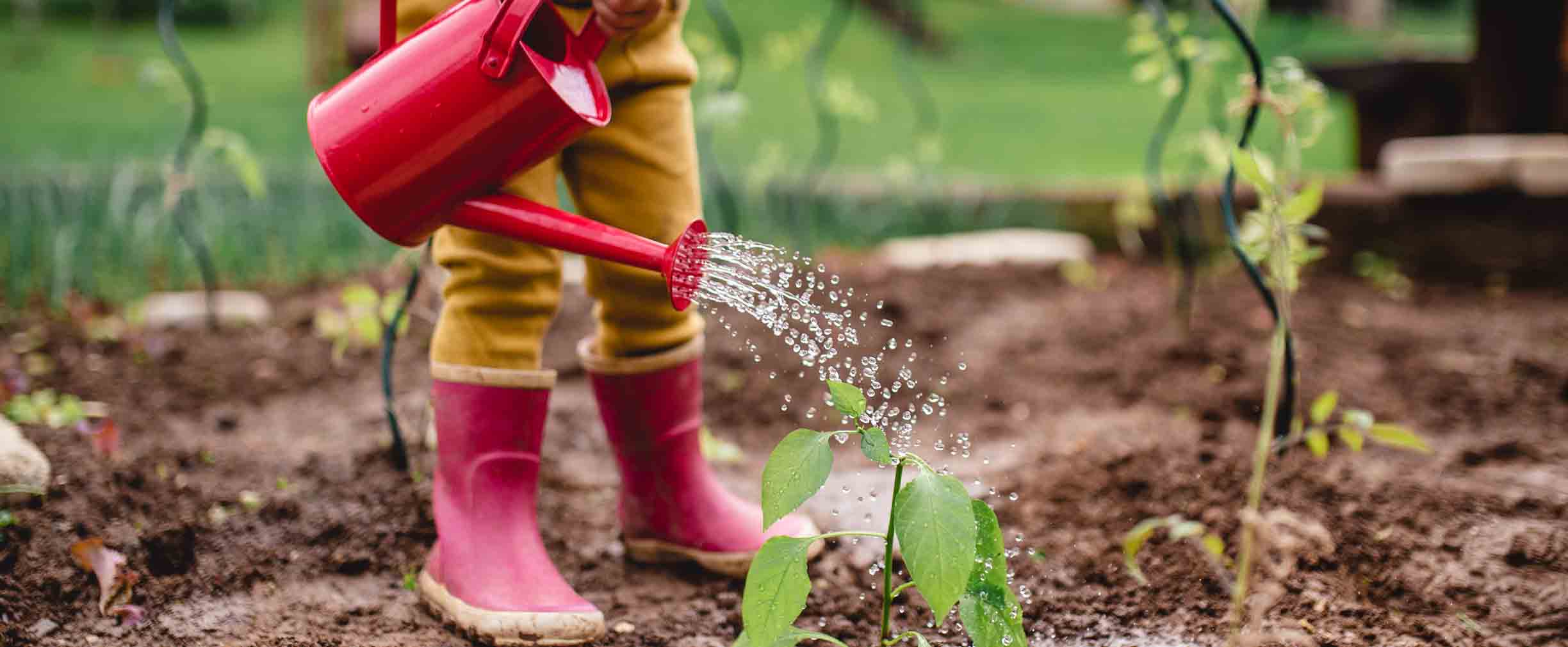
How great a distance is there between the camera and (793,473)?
955mm

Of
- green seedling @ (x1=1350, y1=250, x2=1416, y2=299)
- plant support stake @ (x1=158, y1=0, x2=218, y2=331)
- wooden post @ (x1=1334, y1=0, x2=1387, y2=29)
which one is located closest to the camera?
plant support stake @ (x1=158, y1=0, x2=218, y2=331)

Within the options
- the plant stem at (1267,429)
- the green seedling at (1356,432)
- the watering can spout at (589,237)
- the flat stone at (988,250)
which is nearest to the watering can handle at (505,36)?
the watering can spout at (589,237)

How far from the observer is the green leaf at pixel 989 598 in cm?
98

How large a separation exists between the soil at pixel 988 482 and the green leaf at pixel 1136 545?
2 cm

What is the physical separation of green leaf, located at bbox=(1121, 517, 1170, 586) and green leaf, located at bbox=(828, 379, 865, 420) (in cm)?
42

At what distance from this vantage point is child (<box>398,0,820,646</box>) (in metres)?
1.20

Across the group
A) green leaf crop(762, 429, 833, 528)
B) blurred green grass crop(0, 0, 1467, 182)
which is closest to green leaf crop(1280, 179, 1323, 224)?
green leaf crop(762, 429, 833, 528)

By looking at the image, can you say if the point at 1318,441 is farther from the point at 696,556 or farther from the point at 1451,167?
the point at 1451,167

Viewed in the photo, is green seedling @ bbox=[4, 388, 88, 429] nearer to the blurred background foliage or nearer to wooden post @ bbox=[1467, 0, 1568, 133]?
the blurred background foliage

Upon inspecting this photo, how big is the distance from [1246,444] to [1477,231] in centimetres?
157

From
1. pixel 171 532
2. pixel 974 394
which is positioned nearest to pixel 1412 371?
pixel 974 394

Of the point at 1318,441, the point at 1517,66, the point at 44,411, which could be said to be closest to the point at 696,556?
the point at 1318,441

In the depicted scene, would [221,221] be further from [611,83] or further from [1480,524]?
[1480,524]

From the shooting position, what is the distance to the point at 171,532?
135cm
